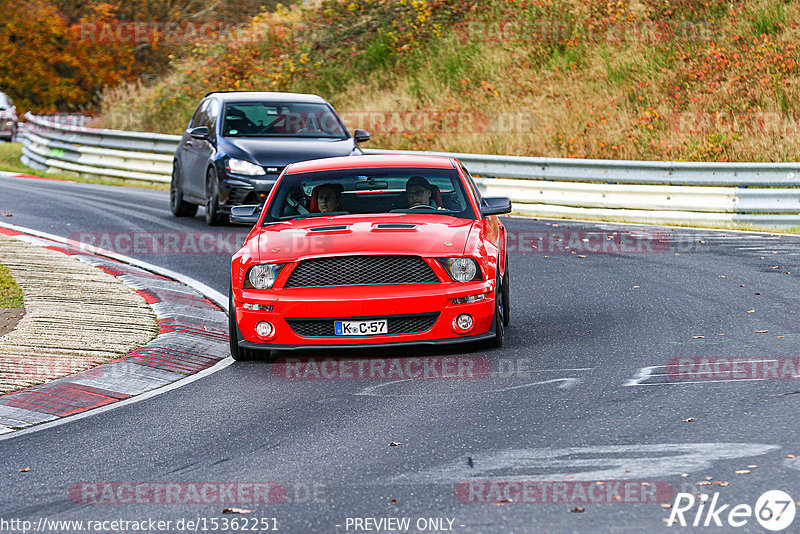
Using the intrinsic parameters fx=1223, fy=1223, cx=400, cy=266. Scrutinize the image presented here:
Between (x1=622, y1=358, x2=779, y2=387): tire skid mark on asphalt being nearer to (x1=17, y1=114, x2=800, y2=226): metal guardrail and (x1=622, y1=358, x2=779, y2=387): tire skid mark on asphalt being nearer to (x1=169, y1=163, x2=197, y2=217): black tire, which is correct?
(x1=17, y1=114, x2=800, y2=226): metal guardrail

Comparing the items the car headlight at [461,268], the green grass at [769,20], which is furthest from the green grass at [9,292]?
the green grass at [769,20]

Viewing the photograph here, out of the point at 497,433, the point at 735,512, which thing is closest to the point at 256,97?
the point at 497,433

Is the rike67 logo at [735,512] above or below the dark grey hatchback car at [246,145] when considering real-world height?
below

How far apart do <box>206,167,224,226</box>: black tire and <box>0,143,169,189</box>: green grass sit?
7995 millimetres

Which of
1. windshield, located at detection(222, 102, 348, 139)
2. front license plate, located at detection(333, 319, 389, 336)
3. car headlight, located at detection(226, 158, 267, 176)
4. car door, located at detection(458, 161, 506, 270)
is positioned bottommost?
front license plate, located at detection(333, 319, 389, 336)

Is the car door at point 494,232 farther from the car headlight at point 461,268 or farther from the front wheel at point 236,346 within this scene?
the front wheel at point 236,346

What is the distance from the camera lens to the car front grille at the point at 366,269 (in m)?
9.22

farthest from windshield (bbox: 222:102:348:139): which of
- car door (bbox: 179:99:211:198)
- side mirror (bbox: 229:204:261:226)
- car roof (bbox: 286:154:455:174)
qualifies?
side mirror (bbox: 229:204:261:226)

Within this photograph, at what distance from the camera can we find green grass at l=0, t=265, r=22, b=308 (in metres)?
11.5

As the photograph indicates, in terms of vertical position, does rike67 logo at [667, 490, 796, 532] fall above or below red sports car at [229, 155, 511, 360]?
below

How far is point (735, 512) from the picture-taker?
5.34m

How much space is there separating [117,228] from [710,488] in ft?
42.9

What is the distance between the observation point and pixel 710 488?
5695 millimetres

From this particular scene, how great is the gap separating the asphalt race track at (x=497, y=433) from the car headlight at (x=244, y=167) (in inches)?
243
